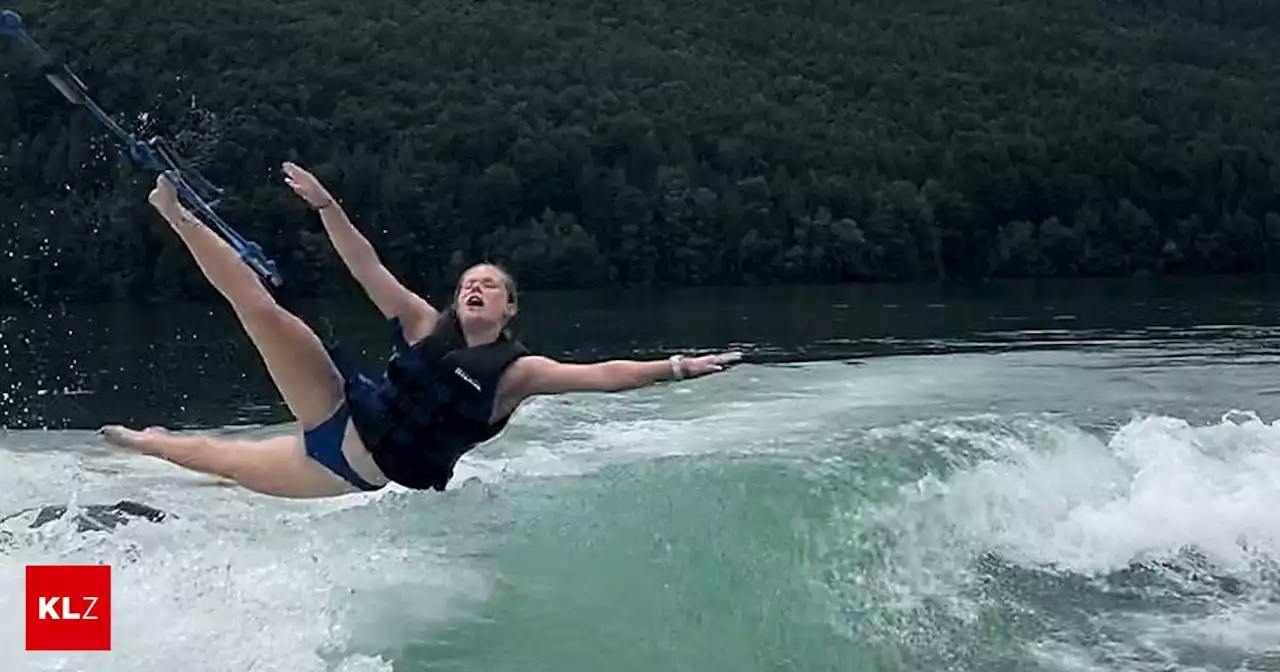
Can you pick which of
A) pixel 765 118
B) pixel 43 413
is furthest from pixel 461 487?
pixel 765 118

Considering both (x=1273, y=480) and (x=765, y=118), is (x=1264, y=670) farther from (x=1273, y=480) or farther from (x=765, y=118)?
(x=765, y=118)

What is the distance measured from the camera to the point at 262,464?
6090 mm

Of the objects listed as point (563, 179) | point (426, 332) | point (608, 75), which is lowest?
point (426, 332)

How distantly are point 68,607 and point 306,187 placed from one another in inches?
232

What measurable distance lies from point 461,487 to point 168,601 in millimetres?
4419

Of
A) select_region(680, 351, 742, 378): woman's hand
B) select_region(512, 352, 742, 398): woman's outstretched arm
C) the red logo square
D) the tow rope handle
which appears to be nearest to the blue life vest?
select_region(512, 352, 742, 398): woman's outstretched arm

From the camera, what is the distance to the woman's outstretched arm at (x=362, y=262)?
5836mm

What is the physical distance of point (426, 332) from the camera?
6.25 metres

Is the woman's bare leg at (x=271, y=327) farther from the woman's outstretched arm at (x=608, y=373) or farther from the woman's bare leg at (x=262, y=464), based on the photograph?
the woman's outstretched arm at (x=608, y=373)

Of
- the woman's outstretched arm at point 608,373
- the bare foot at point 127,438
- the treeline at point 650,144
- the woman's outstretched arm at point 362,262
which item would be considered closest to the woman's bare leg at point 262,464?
the bare foot at point 127,438

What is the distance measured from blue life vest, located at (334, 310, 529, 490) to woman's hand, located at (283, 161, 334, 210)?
67cm

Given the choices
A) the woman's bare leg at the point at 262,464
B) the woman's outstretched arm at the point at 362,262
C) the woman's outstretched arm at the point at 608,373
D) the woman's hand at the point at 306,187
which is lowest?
the woman's bare leg at the point at 262,464

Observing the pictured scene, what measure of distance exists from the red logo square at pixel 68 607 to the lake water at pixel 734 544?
134mm

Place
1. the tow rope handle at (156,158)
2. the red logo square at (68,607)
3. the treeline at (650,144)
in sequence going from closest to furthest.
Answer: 1. the tow rope handle at (156,158)
2. the red logo square at (68,607)
3. the treeline at (650,144)
